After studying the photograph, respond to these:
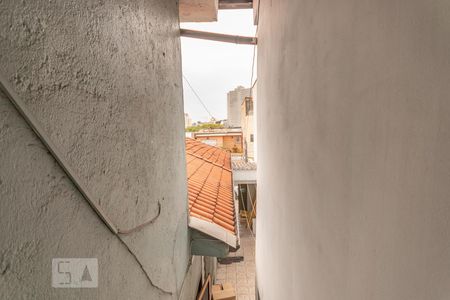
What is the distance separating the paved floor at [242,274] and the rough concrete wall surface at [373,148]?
7.25 m

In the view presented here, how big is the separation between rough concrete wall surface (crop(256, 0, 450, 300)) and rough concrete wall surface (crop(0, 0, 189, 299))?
1.06 metres

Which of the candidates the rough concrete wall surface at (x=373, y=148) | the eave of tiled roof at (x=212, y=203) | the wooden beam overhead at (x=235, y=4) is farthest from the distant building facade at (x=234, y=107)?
the rough concrete wall surface at (x=373, y=148)

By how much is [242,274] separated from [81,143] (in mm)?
9471

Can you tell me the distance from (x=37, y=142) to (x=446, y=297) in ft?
3.75

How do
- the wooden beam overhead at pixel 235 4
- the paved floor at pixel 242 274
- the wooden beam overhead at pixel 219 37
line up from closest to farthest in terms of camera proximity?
the wooden beam overhead at pixel 219 37 < the wooden beam overhead at pixel 235 4 < the paved floor at pixel 242 274

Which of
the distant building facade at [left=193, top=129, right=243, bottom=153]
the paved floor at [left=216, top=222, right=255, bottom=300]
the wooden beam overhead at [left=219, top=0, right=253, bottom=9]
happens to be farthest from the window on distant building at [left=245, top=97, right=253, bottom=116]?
the wooden beam overhead at [left=219, top=0, right=253, bottom=9]

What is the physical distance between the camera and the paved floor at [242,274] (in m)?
8.18

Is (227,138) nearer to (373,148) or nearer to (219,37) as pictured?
(219,37)

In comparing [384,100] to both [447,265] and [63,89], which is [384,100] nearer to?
[447,265]

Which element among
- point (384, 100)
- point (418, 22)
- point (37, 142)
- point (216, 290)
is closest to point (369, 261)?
point (384, 100)

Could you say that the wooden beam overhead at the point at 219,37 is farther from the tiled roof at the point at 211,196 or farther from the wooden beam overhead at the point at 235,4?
the tiled roof at the point at 211,196

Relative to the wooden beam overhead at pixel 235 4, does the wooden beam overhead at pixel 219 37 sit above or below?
below

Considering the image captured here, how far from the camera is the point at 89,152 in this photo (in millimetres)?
1037

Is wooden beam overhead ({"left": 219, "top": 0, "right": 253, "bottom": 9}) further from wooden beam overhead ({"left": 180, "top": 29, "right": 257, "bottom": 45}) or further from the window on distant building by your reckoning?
the window on distant building
